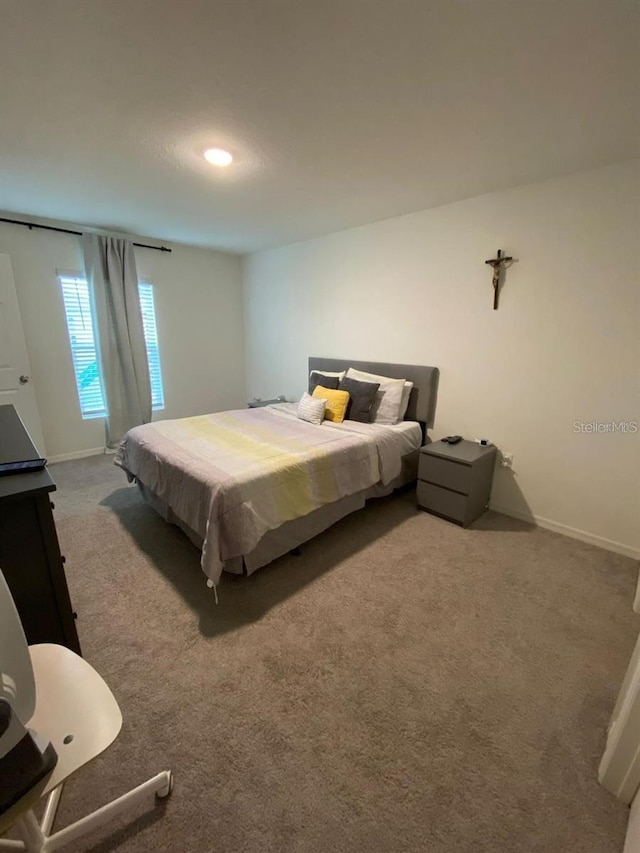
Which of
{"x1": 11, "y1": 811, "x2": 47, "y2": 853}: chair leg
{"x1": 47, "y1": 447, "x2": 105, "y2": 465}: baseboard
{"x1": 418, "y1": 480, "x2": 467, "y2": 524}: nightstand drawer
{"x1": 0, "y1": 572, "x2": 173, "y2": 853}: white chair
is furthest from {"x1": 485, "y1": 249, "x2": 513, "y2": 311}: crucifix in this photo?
{"x1": 47, "y1": 447, "x2": 105, "y2": 465}: baseboard

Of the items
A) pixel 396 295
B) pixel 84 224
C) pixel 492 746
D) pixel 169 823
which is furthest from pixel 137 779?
pixel 84 224

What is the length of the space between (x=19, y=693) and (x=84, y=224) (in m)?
4.33

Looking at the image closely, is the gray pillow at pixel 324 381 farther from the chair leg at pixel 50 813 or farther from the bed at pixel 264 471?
the chair leg at pixel 50 813

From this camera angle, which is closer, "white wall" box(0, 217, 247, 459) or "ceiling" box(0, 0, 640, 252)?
"ceiling" box(0, 0, 640, 252)

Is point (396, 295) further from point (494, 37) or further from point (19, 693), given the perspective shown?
point (19, 693)

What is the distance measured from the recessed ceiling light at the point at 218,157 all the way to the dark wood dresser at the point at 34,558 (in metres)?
1.94

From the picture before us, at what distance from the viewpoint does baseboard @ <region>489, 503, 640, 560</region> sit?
7.76ft

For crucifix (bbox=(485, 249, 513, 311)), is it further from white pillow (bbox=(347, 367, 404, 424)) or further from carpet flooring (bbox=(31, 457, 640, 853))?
carpet flooring (bbox=(31, 457, 640, 853))

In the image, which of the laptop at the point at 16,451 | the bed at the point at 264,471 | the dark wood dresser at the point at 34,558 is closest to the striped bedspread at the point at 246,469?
the bed at the point at 264,471

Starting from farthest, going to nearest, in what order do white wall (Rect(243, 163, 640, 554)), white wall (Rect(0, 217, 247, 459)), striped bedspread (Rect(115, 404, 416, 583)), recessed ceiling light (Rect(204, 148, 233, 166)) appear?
1. white wall (Rect(0, 217, 247, 459))
2. white wall (Rect(243, 163, 640, 554))
3. recessed ceiling light (Rect(204, 148, 233, 166))
4. striped bedspread (Rect(115, 404, 416, 583))

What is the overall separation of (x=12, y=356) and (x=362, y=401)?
3.33 meters

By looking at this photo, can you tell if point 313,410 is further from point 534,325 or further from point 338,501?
point 534,325

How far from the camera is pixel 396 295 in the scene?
331 centimetres

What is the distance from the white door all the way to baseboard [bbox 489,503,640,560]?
14.1 feet
